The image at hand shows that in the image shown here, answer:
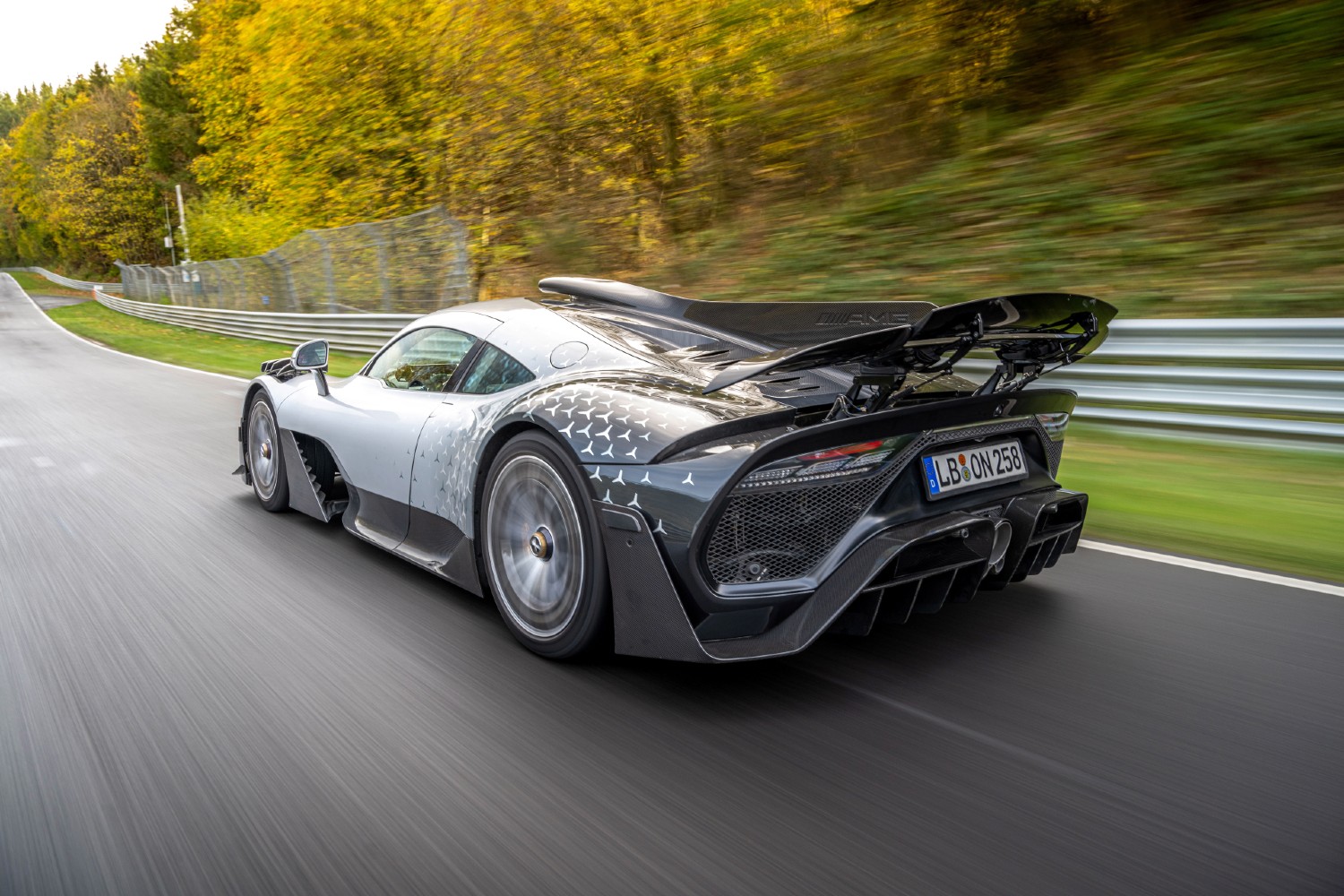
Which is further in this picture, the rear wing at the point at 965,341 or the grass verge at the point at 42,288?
the grass verge at the point at 42,288

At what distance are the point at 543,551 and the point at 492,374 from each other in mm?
757

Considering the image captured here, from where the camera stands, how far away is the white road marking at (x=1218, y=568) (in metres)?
3.42

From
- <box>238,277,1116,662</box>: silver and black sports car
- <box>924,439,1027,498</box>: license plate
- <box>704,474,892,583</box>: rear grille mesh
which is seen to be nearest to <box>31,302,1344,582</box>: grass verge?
<box>238,277,1116,662</box>: silver and black sports car

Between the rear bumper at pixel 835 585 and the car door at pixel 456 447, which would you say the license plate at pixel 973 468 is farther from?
the car door at pixel 456 447

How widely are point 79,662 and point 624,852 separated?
210cm

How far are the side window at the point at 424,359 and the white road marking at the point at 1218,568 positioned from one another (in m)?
2.64

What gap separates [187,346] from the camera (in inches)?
810

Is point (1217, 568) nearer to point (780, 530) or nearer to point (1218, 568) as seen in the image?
point (1218, 568)

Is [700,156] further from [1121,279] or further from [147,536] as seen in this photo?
[147,536]

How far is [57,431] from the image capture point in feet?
→ 27.5

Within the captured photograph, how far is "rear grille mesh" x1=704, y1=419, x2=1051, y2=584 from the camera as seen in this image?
2496 millimetres

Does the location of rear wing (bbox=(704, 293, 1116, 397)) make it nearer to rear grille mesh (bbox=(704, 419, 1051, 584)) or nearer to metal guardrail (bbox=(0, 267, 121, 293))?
rear grille mesh (bbox=(704, 419, 1051, 584))

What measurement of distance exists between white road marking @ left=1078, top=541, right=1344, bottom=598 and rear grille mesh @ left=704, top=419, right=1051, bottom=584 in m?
1.79

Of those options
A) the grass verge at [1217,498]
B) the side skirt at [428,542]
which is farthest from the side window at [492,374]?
the grass verge at [1217,498]
